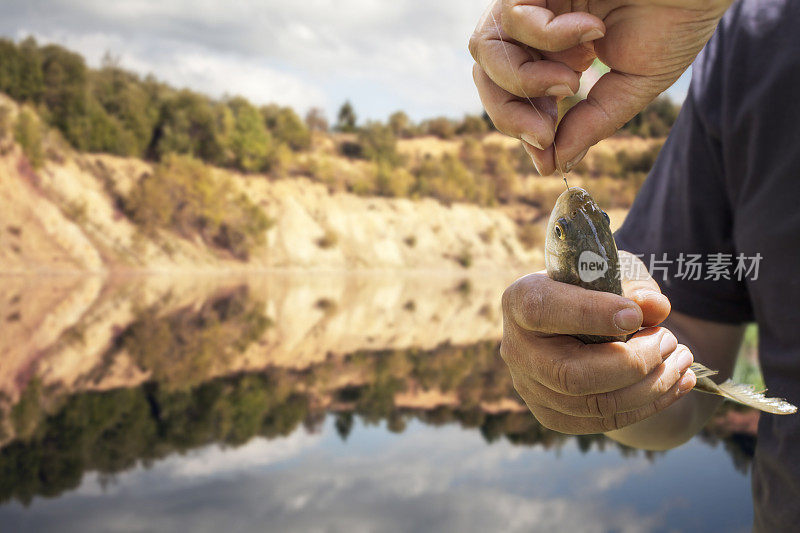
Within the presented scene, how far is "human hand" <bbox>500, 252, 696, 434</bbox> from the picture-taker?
1682 millimetres

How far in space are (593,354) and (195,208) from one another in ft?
150

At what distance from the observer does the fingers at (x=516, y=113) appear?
175cm

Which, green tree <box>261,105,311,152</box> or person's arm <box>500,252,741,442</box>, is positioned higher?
green tree <box>261,105,311,152</box>

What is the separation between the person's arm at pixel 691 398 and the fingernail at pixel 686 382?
83cm

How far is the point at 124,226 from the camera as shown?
40125mm

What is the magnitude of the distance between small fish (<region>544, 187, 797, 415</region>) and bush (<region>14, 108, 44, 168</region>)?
4346 cm

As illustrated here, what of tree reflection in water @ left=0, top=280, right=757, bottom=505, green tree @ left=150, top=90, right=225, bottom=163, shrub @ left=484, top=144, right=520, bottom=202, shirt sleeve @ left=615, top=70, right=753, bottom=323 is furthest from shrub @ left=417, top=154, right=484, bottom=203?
shirt sleeve @ left=615, top=70, right=753, bottom=323

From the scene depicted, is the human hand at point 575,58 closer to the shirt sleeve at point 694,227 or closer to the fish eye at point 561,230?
the fish eye at point 561,230

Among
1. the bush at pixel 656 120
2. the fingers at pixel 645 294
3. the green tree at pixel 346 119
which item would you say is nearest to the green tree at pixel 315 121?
the green tree at pixel 346 119

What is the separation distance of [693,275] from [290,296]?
72.8 ft

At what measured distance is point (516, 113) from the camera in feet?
5.87

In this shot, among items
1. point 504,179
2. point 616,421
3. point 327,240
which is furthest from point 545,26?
point 504,179

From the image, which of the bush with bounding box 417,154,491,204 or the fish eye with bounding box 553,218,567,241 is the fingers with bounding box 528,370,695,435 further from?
the bush with bounding box 417,154,491,204

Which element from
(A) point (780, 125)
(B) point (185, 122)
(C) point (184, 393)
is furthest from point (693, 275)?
(B) point (185, 122)
